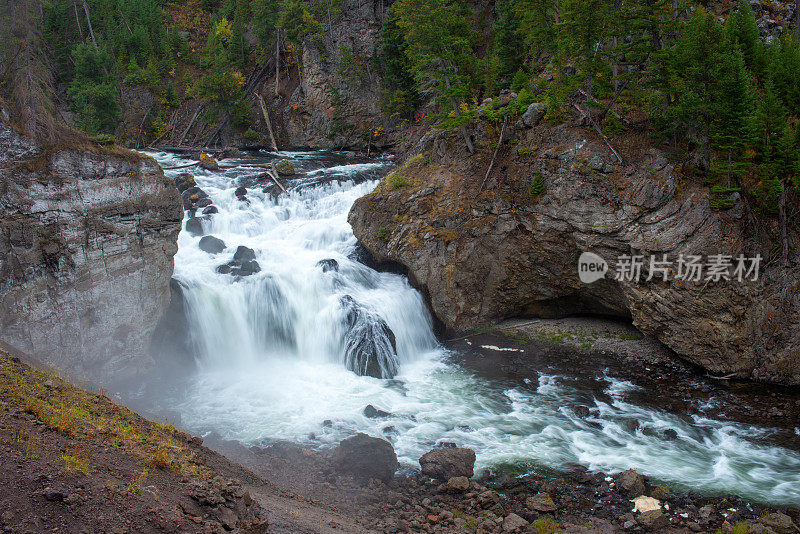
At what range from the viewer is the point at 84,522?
5.11 metres

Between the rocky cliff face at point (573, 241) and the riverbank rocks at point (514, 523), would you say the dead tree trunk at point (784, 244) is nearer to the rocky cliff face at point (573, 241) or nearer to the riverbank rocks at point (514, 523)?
the rocky cliff face at point (573, 241)

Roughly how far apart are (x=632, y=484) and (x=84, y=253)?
49.4 ft

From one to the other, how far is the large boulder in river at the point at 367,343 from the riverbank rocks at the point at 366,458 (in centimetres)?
453

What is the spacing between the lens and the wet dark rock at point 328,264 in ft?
60.6

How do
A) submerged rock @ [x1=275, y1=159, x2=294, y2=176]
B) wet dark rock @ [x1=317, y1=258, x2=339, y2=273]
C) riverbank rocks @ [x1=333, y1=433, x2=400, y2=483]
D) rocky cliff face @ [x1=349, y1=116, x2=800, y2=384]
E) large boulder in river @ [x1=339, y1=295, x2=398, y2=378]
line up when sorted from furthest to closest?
submerged rock @ [x1=275, y1=159, x2=294, y2=176] < wet dark rock @ [x1=317, y1=258, x2=339, y2=273] < large boulder in river @ [x1=339, y1=295, x2=398, y2=378] < rocky cliff face @ [x1=349, y1=116, x2=800, y2=384] < riverbank rocks @ [x1=333, y1=433, x2=400, y2=483]

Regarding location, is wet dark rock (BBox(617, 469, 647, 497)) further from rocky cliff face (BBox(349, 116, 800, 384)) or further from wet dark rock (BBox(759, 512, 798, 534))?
rocky cliff face (BBox(349, 116, 800, 384))

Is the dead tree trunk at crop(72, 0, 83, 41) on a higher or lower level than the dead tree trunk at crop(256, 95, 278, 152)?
higher

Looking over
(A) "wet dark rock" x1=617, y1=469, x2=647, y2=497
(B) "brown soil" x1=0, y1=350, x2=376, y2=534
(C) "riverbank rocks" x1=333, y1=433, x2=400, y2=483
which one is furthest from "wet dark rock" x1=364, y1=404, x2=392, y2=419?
(A) "wet dark rock" x1=617, y1=469, x2=647, y2=497

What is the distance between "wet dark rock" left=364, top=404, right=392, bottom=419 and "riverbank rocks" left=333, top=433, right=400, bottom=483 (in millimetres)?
1855

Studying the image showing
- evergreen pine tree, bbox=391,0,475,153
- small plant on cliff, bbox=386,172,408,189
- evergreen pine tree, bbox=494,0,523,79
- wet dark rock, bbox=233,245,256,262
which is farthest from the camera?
evergreen pine tree, bbox=494,0,523,79

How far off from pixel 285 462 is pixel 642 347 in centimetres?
1277

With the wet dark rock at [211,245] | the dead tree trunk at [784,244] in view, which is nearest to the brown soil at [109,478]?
the wet dark rock at [211,245]

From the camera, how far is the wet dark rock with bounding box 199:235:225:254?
18.9 meters

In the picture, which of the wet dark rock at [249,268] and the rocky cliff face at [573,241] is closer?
the rocky cliff face at [573,241]
